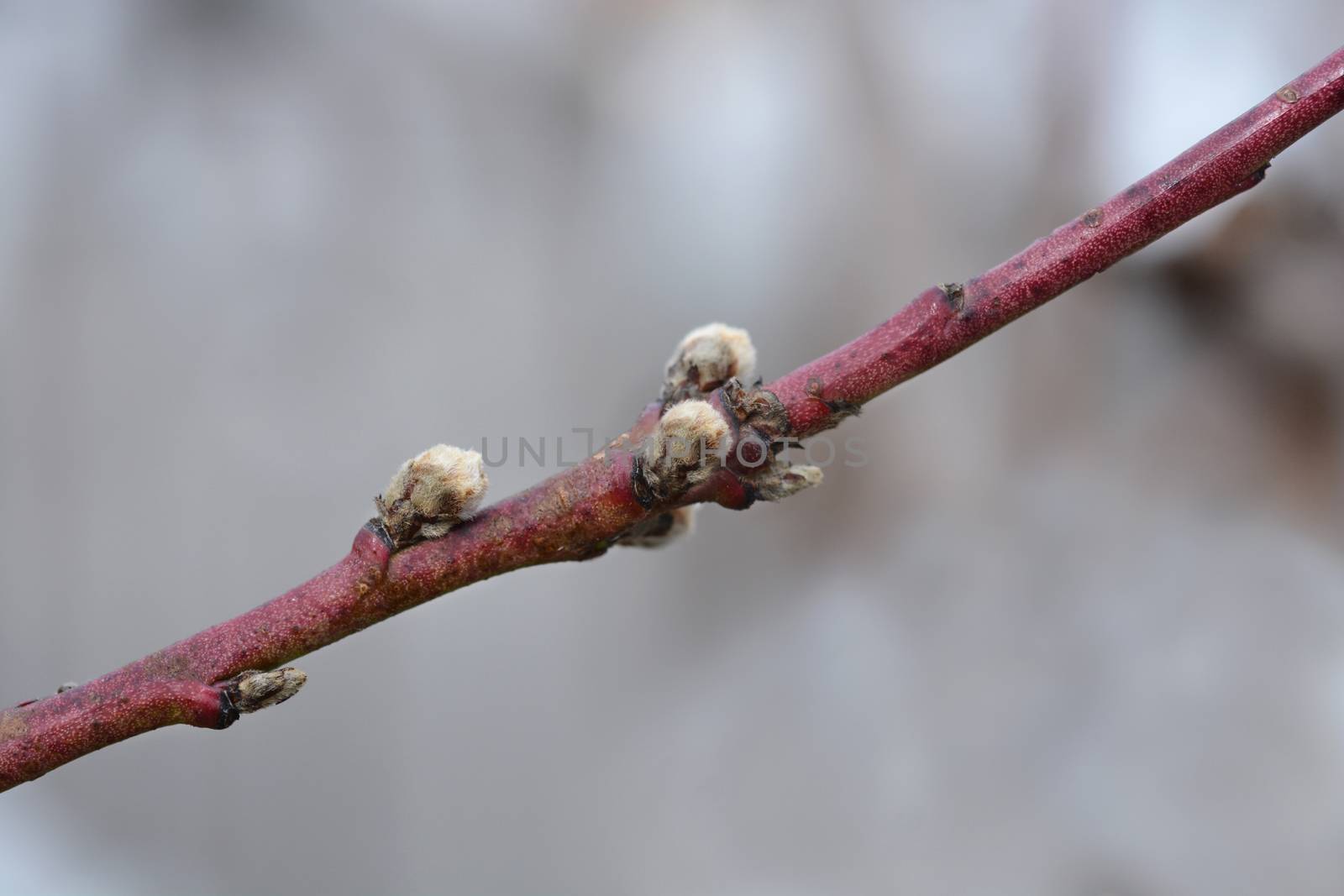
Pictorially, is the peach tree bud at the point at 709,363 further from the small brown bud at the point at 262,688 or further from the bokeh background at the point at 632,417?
the bokeh background at the point at 632,417

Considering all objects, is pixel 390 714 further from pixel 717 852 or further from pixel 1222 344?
pixel 1222 344

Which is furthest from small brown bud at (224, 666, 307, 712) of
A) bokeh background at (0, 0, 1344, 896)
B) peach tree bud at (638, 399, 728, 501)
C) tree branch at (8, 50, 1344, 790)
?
bokeh background at (0, 0, 1344, 896)

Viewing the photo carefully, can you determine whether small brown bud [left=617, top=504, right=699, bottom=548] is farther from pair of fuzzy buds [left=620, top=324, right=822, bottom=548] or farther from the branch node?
the branch node

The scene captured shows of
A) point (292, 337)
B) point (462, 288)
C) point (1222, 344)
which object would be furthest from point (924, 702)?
point (292, 337)

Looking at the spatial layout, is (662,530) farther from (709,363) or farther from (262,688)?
(262,688)

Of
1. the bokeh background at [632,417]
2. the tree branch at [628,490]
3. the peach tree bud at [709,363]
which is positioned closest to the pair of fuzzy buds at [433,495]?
the tree branch at [628,490]
